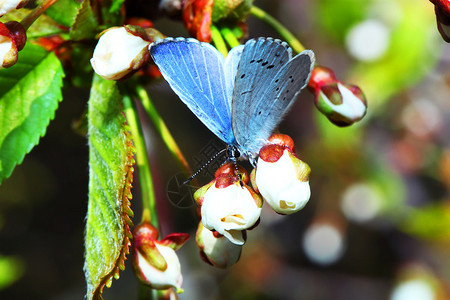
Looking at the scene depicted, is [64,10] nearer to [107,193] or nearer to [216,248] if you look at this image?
[107,193]

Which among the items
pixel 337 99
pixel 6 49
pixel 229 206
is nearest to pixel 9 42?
pixel 6 49

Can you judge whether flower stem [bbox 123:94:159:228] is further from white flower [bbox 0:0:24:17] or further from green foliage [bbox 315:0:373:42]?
green foliage [bbox 315:0:373:42]

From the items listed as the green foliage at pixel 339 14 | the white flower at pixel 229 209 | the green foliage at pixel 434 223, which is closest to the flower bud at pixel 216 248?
the white flower at pixel 229 209

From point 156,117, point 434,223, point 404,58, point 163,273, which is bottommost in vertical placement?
point 434,223

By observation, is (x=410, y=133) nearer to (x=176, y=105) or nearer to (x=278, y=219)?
(x=278, y=219)

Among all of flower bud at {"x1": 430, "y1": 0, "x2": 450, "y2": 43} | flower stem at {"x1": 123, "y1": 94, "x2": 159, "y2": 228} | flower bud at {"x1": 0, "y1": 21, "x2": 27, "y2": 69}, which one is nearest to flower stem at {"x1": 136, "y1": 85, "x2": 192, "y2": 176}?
flower stem at {"x1": 123, "y1": 94, "x2": 159, "y2": 228}

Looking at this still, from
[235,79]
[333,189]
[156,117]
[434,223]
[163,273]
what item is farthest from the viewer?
[333,189]

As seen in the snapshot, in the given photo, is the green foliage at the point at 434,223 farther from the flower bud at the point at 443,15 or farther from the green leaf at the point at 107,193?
the green leaf at the point at 107,193
